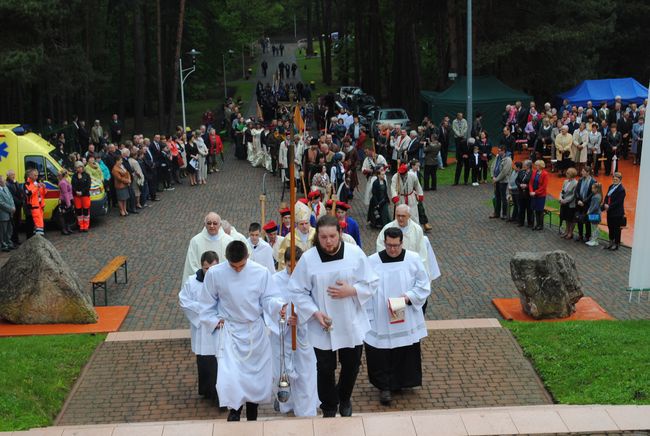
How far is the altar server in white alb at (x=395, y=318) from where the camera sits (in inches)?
360

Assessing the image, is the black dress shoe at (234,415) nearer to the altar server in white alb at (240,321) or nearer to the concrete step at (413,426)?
the altar server in white alb at (240,321)

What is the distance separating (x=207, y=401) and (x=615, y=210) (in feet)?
34.8

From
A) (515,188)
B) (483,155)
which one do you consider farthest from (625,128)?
(515,188)

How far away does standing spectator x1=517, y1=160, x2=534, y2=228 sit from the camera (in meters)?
20.0

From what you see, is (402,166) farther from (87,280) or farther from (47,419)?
(47,419)

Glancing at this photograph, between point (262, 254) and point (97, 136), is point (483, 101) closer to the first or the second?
point (97, 136)

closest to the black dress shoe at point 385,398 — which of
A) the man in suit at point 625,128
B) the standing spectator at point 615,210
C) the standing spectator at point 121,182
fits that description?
the standing spectator at point 615,210

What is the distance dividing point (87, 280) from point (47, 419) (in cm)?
740

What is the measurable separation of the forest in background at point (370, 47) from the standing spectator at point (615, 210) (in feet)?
66.7

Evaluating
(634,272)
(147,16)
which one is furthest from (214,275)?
(147,16)

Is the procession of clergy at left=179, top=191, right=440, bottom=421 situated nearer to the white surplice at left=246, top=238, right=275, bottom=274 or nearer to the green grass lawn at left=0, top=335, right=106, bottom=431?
the green grass lawn at left=0, top=335, right=106, bottom=431

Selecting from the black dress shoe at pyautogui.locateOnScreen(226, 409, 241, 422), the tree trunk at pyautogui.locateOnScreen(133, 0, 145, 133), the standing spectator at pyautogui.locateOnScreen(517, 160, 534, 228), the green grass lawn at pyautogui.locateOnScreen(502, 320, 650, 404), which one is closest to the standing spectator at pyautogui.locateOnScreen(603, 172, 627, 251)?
the standing spectator at pyautogui.locateOnScreen(517, 160, 534, 228)

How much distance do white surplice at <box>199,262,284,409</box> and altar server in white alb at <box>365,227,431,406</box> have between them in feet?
5.26

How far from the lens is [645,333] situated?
1148 centimetres
